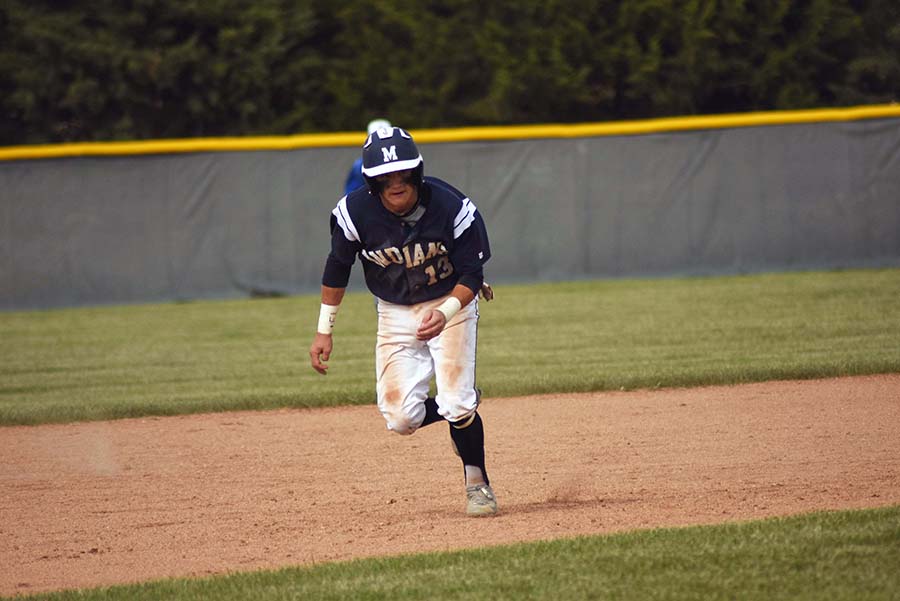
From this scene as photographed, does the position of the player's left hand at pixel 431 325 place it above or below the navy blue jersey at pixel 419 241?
below

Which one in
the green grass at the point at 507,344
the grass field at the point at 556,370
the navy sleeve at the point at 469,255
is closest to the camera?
the grass field at the point at 556,370

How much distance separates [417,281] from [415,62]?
56.3ft

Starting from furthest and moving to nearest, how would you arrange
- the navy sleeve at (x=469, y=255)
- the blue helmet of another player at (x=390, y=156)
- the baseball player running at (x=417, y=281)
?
1. the navy sleeve at (x=469, y=255)
2. the baseball player running at (x=417, y=281)
3. the blue helmet of another player at (x=390, y=156)

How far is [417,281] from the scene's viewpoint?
597 cm

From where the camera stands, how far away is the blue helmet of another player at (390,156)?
563 centimetres

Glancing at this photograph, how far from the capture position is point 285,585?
4.86 m

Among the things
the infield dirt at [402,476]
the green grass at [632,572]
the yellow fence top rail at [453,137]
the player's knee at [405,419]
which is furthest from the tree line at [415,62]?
the green grass at [632,572]

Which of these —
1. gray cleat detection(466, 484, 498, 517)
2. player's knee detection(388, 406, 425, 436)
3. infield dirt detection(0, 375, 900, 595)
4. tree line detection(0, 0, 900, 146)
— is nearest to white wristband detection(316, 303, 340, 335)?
player's knee detection(388, 406, 425, 436)

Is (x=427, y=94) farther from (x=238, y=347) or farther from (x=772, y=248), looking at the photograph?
(x=238, y=347)

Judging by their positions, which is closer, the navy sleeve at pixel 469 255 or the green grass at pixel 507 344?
the navy sleeve at pixel 469 255

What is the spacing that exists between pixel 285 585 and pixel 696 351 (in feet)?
22.1

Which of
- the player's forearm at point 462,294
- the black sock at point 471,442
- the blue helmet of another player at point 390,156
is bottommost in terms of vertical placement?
the black sock at point 471,442

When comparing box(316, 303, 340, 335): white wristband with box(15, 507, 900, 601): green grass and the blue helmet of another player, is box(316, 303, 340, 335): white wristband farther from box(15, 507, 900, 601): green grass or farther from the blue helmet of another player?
box(15, 507, 900, 601): green grass

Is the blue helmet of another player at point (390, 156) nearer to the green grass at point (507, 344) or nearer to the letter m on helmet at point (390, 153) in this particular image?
the letter m on helmet at point (390, 153)
